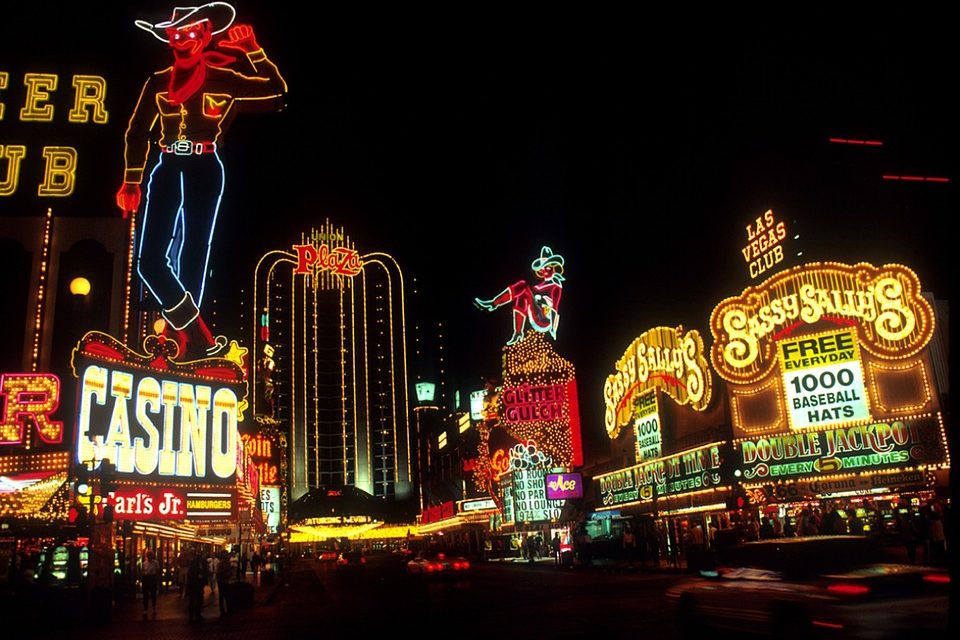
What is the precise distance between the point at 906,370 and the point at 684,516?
13518 mm

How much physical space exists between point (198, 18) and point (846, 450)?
31928mm

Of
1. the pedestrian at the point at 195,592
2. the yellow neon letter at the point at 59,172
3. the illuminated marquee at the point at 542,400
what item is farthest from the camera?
the illuminated marquee at the point at 542,400

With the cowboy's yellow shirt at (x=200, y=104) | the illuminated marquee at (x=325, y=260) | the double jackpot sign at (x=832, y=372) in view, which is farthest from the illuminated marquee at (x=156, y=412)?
the illuminated marquee at (x=325, y=260)

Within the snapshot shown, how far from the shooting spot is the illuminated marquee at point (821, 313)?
28.2 meters

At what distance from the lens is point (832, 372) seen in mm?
30000

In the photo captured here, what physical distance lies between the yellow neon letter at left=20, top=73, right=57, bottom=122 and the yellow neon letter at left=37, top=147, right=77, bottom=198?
63.3 inches

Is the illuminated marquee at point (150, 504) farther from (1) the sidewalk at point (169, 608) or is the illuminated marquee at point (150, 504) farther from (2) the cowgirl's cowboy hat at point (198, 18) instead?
(2) the cowgirl's cowboy hat at point (198, 18)

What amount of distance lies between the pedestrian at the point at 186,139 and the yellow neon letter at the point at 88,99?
1.53m

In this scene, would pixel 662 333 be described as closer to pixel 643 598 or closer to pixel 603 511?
pixel 603 511

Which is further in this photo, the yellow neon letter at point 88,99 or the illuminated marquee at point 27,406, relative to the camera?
the yellow neon letter at point 88,99

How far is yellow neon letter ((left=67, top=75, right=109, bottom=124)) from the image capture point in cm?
3525

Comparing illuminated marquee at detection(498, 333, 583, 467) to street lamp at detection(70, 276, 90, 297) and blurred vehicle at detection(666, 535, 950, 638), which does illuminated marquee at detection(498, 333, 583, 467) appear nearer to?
street lamp at detection(70, 276, 90, 297)

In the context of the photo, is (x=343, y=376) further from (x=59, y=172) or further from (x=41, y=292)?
(x=41, y=292)

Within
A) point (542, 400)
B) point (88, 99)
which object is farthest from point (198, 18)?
point (542, 400)
